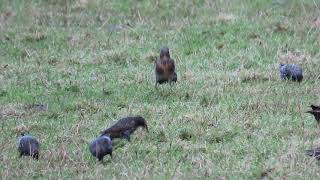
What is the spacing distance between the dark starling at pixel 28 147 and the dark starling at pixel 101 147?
55 cm

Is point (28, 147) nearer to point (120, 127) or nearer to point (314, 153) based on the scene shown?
point (120, 127)

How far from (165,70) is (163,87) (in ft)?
0.66

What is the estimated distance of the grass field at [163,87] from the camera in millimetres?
7434

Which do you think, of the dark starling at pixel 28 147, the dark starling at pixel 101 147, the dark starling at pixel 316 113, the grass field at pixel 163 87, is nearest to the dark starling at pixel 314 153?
the grass field at pixel 163 87

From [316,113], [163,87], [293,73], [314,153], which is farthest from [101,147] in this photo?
[293,73]

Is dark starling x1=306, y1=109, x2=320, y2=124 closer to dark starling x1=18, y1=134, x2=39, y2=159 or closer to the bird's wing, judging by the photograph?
the bird's wing

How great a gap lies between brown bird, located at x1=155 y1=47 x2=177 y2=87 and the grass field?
149 millimetres

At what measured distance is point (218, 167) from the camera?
720 centimetres

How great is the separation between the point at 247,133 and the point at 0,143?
229 cm

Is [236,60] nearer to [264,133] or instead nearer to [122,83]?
[122,83]

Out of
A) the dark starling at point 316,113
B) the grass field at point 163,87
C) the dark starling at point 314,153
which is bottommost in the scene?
the grass field at point 163,87

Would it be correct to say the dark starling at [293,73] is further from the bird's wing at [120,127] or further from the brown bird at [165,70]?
the bird's wing at [120,127]

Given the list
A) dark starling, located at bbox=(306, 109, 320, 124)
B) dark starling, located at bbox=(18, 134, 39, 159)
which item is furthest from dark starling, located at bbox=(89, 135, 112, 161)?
dark starling, located at bbox=(306, 109, 320, 124)

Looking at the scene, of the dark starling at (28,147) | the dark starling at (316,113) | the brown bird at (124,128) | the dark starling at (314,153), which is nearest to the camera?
the dark starling at (314,153)
